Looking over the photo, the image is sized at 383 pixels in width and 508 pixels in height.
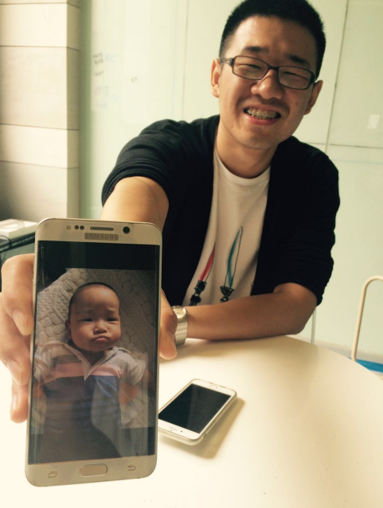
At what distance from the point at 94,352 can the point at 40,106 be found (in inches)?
79.5

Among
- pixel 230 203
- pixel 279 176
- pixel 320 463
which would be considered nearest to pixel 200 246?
pixel 230 203

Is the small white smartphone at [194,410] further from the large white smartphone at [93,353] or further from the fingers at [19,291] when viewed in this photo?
the fingers at [19,291]

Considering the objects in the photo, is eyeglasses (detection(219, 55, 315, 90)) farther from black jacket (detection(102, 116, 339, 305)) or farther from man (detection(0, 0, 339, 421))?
black jacket (detection(102, 116, 339, 305))

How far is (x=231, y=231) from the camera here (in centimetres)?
109

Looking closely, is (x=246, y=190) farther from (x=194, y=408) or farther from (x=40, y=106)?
(x=40, y=106)

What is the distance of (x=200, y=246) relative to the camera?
104 cm

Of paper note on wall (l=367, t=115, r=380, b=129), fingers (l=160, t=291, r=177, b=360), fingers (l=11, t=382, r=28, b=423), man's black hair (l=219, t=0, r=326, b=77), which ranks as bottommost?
fingers (l=11, t=382, r=28, b=423)

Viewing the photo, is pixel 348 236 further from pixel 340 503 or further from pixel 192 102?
pixel 340 503

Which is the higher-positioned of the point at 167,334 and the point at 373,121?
the point at 373,121

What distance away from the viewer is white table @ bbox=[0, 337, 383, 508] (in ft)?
1.44

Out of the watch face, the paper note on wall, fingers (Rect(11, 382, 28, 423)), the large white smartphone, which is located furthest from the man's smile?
the paper note on wall

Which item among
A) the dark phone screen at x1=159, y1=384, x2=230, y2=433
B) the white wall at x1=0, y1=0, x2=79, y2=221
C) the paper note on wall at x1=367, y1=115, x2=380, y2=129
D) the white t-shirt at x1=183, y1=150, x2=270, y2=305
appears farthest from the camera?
the white wall at x1=0, y1=0, x2=79, y2=221

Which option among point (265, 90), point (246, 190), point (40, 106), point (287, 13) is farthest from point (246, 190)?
point (40, 106)

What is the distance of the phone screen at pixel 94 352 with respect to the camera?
0.43 m
